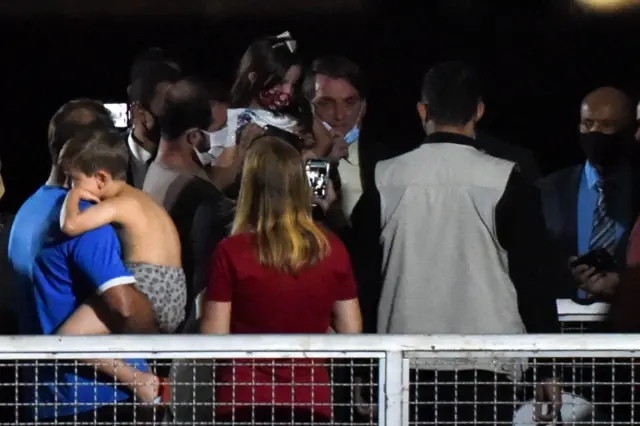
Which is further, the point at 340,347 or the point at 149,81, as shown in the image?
the point at 149,81

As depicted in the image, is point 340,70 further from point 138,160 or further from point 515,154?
point 138,160

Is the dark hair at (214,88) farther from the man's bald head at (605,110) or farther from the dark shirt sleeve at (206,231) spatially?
the man's bald head at (605,110)

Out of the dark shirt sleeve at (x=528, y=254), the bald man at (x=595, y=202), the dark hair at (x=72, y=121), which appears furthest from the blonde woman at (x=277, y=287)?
the bald man at (x=595, y=202)

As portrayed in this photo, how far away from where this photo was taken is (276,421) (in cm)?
431

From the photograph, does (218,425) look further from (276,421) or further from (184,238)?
(184,238)

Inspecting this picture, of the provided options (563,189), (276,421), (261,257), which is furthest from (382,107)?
(276,421)

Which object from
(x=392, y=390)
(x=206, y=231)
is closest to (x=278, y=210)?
(x=392, y=390)

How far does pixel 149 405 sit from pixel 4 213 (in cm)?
152

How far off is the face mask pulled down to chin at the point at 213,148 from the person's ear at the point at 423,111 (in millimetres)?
825

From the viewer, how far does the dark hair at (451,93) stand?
5.17 m

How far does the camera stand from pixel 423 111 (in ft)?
17.5

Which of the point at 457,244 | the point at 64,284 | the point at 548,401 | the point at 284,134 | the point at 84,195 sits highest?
the point at 284,134

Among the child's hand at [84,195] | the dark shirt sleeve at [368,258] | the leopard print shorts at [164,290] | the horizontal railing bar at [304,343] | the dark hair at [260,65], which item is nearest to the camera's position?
the horizontal railing bar at [304,343]

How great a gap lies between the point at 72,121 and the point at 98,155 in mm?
415
